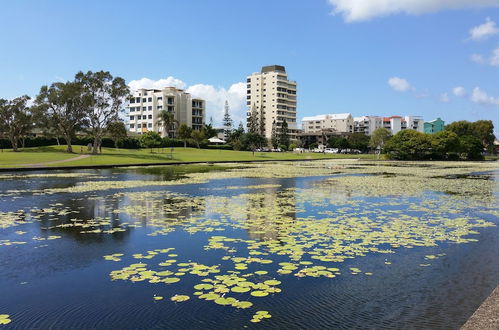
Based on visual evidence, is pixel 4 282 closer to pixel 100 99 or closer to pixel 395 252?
pixel 395 252

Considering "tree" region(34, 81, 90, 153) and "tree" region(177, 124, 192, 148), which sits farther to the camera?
"tree" region(177, 124, 192, 148)

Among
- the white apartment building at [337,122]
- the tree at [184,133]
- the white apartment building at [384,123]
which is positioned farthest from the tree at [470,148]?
the white apartment building at [384,123]

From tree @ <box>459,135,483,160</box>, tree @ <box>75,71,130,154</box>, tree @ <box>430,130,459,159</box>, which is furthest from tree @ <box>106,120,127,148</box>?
tree @ <box>459,135,483,160</box>

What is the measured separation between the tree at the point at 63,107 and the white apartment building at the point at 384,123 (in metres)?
143

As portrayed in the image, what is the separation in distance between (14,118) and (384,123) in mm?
162983

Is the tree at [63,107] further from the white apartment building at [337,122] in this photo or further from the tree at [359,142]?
the white apartment building at [337,122]

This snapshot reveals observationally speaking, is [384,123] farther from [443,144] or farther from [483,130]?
[443,144]

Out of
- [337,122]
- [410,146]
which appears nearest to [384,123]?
[337,122]

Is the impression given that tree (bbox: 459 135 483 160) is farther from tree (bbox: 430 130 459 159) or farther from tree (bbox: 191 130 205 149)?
tree (bbox: 191 130 205 149)

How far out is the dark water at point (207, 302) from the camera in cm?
539

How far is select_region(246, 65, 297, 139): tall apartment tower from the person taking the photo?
6673 inches

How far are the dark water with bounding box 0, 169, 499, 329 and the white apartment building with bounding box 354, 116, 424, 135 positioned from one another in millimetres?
186768

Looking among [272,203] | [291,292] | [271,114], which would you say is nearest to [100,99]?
[272,203]

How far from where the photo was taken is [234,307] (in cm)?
575
